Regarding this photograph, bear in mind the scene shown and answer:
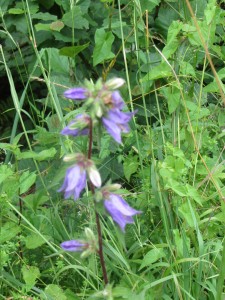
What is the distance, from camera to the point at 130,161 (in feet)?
8.08

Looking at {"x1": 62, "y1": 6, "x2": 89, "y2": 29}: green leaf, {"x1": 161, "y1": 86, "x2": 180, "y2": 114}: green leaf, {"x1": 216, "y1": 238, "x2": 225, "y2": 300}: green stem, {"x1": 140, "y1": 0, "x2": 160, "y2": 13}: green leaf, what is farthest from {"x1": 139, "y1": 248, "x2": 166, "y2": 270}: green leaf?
{"x1": 62, "y1": 6, "x2": 89, "y2": 29}: green leaf

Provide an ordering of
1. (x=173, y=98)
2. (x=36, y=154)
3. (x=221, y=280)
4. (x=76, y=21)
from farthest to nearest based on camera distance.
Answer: (x=76, y=21) < (x=173, y=98) < (x=36, y=154) < (x=221, y=280)

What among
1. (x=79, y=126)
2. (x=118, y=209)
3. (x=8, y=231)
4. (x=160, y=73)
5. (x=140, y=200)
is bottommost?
(x=140, y=200)

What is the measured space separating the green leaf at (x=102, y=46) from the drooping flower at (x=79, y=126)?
4.20 feet

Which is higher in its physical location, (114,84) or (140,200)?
(114,84)

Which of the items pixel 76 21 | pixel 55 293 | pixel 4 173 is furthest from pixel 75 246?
pixel 76 21

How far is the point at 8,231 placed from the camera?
2.12 meters

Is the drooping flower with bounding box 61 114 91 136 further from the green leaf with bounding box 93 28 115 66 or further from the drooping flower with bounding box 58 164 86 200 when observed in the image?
the green leaf with bounding box 93 28 115 66

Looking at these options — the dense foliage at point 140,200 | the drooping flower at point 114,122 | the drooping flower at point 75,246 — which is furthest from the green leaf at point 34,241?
the drooping flower at point 114,122

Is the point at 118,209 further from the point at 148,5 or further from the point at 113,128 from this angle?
the point at 148,5

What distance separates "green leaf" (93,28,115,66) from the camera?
2.55m

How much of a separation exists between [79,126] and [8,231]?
926 mm

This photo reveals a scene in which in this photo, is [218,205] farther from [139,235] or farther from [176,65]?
[176,65]

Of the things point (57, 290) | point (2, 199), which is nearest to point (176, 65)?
point (2, 199)
